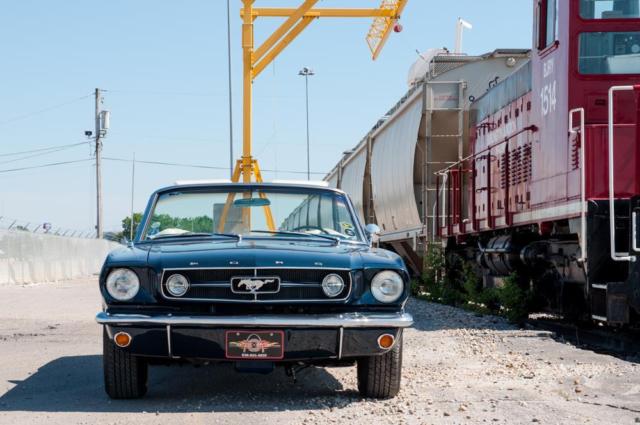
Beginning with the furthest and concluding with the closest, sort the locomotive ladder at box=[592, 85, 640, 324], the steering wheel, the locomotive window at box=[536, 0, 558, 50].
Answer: the locomotive window at box=[536, 0, 558, 50], the locomotive ladder at box=[592, 85, 640, 324], the steering wheel

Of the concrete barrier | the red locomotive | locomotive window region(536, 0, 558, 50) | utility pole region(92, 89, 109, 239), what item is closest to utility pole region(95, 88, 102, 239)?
utility pole region(92, 89, 109, 239)

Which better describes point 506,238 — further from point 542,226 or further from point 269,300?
point 269,300

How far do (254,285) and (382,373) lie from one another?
3.40 feet

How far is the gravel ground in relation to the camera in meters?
5.68

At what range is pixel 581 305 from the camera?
11039 mm

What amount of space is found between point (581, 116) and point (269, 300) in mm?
4772

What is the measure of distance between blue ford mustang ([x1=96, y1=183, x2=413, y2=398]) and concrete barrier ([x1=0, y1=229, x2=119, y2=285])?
21631 mm

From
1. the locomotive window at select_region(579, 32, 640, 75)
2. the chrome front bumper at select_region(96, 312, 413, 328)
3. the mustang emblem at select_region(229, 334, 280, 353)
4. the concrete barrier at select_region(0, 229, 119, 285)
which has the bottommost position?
the concrete barrier at select_region(0, 229, 119, 285)

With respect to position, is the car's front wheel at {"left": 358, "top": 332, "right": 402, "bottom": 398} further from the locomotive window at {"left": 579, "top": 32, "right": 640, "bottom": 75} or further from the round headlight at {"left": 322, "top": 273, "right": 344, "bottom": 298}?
the locomotive window at {"left": 579, "top": 32, "right": 640, "bottom": 75}

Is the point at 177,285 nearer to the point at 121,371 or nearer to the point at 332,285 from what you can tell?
the point at 121,371

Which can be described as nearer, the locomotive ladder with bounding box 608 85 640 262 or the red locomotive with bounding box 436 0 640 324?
the locomotive ladder with bounding box 608 85 640 262

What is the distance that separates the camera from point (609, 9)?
1007cm

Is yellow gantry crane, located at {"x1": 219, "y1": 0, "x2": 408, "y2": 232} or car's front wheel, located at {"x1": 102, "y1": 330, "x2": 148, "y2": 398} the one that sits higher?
yellow gantry crane, located at {"x1": 219, "y1": 0, "x2": 408, "y2": 232}

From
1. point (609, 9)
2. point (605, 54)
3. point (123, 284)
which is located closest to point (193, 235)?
point (123, 284)
